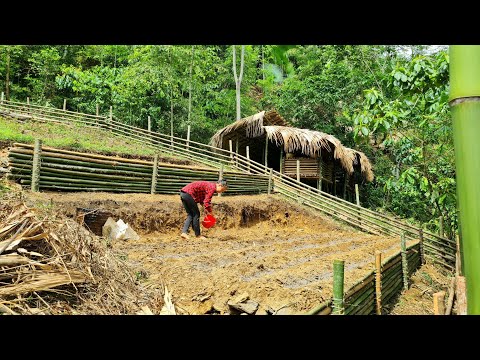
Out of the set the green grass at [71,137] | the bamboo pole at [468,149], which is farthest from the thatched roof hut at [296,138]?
the bamboo pole at [468,149]

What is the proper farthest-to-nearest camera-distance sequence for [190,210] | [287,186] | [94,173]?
1. [287,186]
2. [94,173]
3. [190,210]

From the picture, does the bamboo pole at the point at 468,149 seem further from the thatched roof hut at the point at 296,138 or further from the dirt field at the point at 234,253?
the thatched roof hut at the point at 296,138

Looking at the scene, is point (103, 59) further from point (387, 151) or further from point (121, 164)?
point (387, 151)

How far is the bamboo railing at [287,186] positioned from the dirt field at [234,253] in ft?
1.52

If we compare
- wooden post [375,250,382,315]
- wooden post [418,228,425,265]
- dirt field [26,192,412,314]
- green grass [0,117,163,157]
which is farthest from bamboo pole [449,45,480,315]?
green grass [0,117,163,157]

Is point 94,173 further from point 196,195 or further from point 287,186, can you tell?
point 287,186

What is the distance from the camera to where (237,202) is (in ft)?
36.0

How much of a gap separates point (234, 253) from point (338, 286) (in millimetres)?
3283

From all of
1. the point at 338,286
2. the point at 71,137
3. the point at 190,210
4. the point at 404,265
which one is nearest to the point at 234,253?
the point at 190,210

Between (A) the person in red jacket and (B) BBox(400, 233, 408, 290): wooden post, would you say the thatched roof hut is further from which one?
(B) BBox(400, 233, 408, 290): wooden post

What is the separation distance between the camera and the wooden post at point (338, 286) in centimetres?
293

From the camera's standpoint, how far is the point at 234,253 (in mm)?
6113
